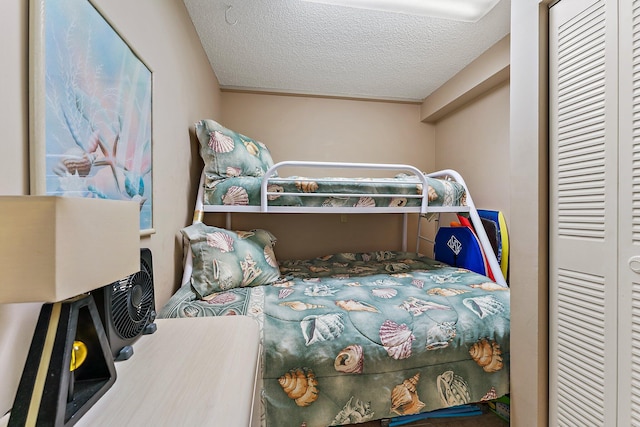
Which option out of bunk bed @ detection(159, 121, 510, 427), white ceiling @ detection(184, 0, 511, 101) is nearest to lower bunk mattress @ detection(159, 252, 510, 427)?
bunk bed @ detection(159, 121, 510, 427)

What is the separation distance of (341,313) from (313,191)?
75 cm

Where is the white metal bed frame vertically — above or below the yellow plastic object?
above

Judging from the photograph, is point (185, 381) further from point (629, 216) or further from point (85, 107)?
point (629, 216)

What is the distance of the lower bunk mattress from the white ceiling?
1.59 m

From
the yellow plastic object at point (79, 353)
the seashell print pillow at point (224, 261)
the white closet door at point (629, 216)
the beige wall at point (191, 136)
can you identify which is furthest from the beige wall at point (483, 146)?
the yellow plastic object at point (79, 353)

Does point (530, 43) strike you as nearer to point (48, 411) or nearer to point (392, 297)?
point (392, 297)

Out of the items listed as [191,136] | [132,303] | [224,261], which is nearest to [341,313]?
[224,261]

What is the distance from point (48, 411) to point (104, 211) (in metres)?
0.31

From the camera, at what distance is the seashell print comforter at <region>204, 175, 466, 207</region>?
160cm

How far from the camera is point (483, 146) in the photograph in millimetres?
2199

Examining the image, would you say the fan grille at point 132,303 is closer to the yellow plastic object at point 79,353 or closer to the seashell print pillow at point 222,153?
the yellow plastic object at point 79,353

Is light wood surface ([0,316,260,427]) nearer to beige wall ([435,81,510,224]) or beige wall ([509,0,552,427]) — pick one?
beige wall ([509,0,552,427])

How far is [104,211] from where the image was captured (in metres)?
0.45

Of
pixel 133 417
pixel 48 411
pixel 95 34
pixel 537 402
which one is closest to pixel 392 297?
pixel 537 402
